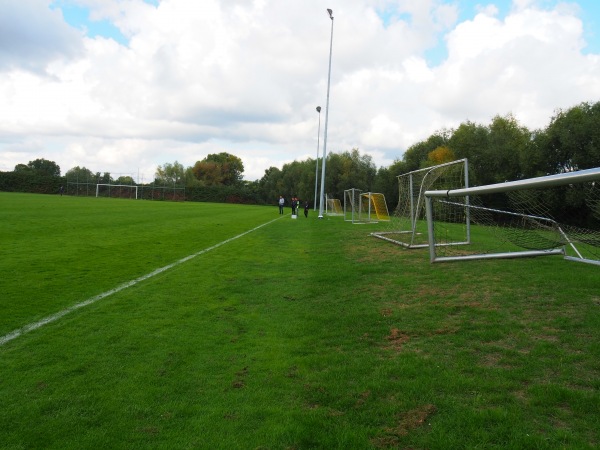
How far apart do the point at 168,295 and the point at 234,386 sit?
3510 millimetres

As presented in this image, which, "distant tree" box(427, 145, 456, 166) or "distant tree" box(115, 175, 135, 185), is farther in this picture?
"distant tree" box(115, 175, 135, 185)

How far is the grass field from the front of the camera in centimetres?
309

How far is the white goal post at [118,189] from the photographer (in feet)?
255

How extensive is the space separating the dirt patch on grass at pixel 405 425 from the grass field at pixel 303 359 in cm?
1

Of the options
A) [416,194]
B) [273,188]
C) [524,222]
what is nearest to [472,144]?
[416,194]

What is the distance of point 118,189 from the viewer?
79.7 m

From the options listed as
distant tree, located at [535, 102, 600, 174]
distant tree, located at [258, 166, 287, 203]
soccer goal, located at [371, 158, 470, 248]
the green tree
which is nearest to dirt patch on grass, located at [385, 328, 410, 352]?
soccer goal, located at [371, 158, 470, 248]

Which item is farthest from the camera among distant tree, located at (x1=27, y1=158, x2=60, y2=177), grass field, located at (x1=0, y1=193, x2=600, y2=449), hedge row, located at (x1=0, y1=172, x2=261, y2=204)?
distant tree, located at (x1=27, y1=158, x2=60, y2=177)

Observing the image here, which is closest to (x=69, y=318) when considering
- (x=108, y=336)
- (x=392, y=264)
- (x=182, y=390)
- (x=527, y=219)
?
(x=108, y=336)

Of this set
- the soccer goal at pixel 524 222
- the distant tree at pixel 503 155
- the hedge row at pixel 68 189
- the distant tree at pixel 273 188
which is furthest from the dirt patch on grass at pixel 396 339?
the distant tree at pixel 273 188

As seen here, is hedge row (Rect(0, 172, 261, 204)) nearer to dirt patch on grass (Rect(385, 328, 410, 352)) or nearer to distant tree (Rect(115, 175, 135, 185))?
distant tree (Rect(115, 175, 135, 185))

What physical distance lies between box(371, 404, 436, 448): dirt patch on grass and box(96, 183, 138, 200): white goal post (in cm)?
8149

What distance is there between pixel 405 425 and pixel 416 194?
12.9 meters

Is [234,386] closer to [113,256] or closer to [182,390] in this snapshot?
[182,390]
